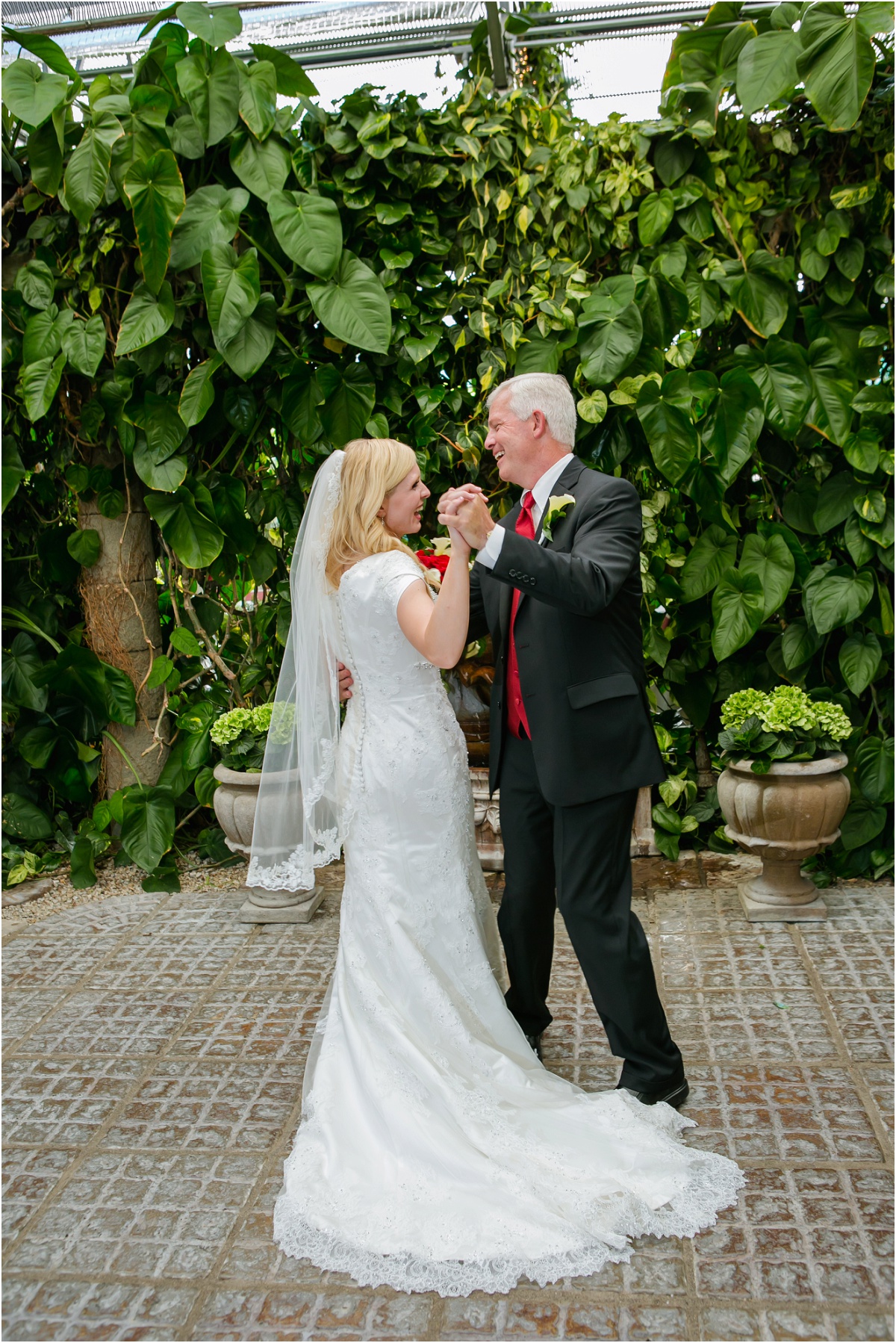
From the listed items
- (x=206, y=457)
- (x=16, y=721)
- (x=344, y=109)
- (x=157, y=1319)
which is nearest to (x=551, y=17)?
(x=344, y=109)

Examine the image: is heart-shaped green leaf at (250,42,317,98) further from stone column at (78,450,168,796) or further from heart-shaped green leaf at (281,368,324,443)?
stone column at (78,450,168,796)

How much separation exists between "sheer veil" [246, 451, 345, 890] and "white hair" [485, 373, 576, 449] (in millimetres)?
423

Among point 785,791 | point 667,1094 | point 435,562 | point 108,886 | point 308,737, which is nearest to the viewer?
point 667,1094

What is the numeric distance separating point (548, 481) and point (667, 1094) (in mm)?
1420

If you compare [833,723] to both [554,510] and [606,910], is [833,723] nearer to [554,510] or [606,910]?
[606,910]

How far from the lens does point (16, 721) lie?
4.43 m

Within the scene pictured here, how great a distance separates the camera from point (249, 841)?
389cm

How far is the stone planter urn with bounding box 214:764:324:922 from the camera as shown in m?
3.72

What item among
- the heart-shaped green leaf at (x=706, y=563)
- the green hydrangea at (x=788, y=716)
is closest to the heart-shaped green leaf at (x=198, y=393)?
the heart-shaped green leaf at (x=706, y=563)

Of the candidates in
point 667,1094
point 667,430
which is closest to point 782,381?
point 667,430

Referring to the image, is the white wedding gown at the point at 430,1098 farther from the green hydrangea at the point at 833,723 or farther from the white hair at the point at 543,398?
the green hydrangea at the point at 833,723

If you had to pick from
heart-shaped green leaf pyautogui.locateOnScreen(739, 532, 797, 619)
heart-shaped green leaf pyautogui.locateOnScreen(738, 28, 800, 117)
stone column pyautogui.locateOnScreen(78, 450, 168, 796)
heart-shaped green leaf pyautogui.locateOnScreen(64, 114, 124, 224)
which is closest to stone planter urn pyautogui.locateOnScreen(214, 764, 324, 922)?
stone column pyautogui.locateOnScreen(78, 450, 168, 796)

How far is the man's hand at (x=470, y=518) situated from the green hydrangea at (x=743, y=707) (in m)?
1.88

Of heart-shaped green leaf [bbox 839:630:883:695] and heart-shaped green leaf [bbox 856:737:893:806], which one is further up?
heart-shaped green leaf [bbox 839:630:883:695]
